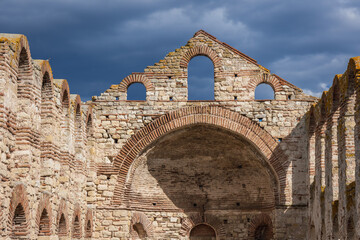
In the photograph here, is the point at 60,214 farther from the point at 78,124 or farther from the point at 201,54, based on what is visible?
the point at 201,54

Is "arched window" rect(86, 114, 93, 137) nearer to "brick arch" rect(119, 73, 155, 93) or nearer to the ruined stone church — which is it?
the ruined stone church

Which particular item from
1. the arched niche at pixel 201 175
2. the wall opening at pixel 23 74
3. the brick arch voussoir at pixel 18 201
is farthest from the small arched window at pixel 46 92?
the arched niche at pixel 201 175

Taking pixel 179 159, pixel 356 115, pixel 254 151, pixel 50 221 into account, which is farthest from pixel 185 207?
pixel 356 115

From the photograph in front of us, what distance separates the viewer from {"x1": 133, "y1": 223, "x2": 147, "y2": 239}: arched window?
16109 millimetres

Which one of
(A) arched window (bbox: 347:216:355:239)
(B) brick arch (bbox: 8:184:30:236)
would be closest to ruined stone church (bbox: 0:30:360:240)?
(A) arched window (bbox: 347:216:355:239)

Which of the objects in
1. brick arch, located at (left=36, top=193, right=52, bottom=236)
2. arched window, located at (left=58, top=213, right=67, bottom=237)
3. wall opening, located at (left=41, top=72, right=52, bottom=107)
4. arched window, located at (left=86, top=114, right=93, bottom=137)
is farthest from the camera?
arched window, located at (left=86, top=114, right=93, bottom=137)

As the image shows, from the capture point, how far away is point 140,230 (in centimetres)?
1620

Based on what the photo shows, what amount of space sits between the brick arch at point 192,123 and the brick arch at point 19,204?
5316 millimetres

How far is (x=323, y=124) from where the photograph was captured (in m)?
13.6

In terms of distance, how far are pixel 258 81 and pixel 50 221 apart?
7374mm

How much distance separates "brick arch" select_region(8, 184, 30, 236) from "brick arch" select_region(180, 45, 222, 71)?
7422 millimetres

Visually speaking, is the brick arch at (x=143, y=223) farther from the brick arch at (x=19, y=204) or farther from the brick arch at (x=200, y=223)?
the brick arch at (x=19, y=204)

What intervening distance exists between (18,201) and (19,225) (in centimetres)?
63

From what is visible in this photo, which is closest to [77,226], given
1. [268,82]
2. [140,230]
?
[140,230]
